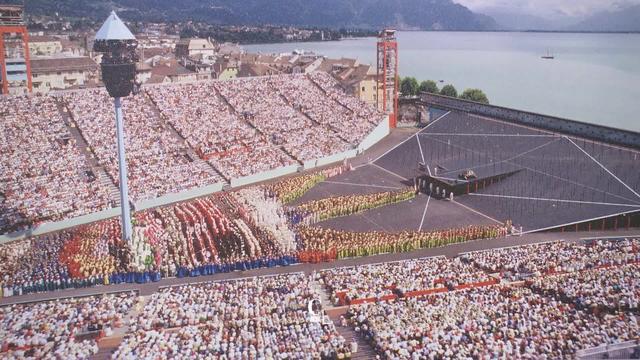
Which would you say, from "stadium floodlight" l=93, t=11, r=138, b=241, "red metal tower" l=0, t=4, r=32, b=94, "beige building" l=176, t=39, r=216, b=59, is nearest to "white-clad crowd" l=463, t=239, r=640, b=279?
"stadium floodlight" l=93, t=11, r=138, b=241

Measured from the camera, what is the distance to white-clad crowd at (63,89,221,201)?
4044 cm

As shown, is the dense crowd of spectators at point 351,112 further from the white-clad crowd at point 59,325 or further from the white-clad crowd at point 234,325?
the white-clad crowd at point 59,325

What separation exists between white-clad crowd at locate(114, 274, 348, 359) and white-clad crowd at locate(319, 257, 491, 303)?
143 centimetres

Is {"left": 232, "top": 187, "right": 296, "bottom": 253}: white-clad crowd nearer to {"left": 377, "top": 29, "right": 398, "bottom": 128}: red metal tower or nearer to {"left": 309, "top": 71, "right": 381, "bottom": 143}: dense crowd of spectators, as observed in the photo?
{"left": 309, "top": 71, "right": 381, "bottom": 143}: dense crowd of spectators

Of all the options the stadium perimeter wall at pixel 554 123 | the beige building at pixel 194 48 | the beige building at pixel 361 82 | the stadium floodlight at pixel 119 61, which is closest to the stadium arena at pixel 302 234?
the stadium perimeter wall at pixel 554 123

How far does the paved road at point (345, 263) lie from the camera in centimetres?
2448

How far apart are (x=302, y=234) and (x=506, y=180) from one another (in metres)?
15.2

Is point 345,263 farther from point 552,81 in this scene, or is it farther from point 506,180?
point 552,81

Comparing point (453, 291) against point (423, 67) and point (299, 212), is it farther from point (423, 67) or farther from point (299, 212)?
point (423, 67)

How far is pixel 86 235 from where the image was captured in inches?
1227

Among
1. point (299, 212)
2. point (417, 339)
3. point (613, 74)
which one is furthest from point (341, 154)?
point (613, 74)

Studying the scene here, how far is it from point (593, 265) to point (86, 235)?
24036 mm

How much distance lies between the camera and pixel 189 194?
3978 centimetres

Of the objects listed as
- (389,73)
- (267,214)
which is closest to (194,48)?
(389,73)
